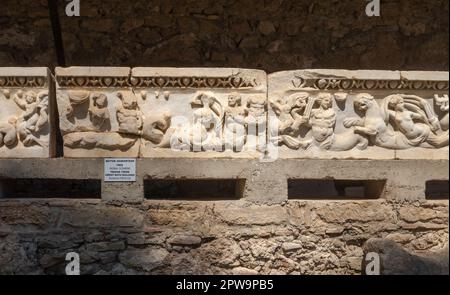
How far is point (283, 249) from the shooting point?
424 cm

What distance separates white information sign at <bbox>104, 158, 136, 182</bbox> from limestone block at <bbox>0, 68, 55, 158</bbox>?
52 centimetres

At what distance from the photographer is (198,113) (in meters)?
4.27

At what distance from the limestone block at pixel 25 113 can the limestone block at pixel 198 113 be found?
0.75m

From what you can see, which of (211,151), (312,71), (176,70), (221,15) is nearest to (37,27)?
(221,15)

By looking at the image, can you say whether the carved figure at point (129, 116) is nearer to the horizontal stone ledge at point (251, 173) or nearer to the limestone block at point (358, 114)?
the horizontal stone ledge at point (251, 173)

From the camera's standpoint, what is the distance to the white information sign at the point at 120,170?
13.8 feet

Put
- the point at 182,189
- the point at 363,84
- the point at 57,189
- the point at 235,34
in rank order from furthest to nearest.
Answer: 1. the point at 235,34
2. the point at 182,189
3. the point at 57,189
4. the point at 363,84

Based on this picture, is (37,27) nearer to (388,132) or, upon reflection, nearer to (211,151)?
(211,151)

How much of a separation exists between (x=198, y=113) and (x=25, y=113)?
4.67 ft

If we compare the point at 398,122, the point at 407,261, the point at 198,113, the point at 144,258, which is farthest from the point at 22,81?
the point at 407,261

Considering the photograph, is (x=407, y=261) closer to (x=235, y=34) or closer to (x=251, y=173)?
(x=251, y=173)

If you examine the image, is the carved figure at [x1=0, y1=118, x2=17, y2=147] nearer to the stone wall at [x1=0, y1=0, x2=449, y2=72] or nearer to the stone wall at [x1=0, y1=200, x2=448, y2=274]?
the stone wall at [x1=0, y1=200, x2=448, y2=274]

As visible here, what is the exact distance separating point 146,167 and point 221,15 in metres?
2.87

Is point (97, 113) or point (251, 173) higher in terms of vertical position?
point (97, 113)
